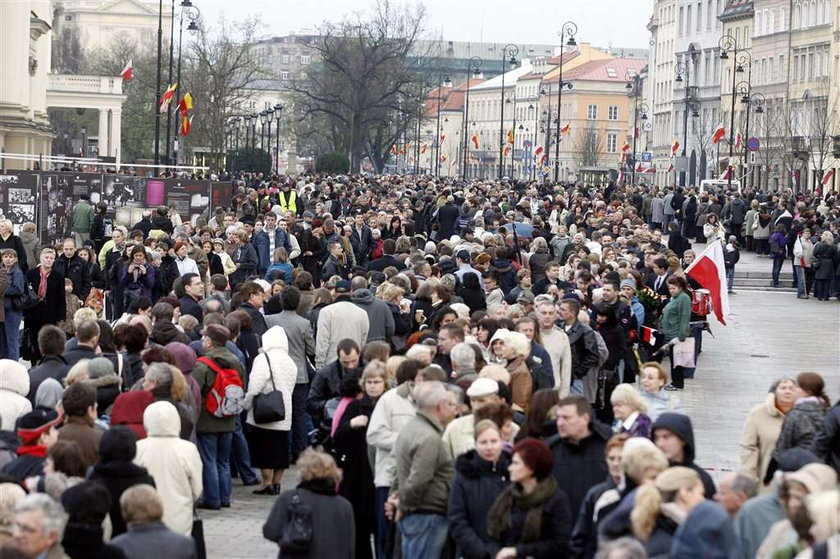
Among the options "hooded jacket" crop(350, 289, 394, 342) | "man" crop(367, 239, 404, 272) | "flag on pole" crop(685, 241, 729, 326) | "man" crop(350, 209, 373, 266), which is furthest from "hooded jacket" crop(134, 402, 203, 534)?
"man" crop(350, 209, 373, 266)

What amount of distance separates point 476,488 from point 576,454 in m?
0.59

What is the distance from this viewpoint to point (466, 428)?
11352 millimetres

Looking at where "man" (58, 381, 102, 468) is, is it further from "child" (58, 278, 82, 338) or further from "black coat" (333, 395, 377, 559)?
"child" (58, 278, 82, 338)

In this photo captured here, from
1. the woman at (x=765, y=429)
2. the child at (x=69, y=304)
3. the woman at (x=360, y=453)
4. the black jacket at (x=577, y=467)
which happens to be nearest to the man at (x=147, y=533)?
A: the black jacket at (x=577, y=467)

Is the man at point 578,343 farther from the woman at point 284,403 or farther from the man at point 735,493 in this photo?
the man at point 735,493

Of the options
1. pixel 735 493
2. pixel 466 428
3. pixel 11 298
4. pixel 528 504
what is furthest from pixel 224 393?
pixel 11 298

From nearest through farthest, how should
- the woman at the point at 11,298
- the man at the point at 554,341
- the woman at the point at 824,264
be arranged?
the man at the point at 554,341 < the woman at the point at 11,298 < the woman at the point at 824,264

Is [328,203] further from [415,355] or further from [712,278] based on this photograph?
[415,355]

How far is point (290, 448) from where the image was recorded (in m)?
17.2

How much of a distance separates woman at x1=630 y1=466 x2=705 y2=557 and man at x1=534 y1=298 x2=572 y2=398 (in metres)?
7.24

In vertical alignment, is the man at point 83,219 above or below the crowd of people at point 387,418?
above

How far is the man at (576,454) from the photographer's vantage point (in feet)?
34.4

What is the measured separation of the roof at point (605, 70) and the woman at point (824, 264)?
436 ft

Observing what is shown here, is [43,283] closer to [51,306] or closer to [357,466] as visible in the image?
[51,306]
